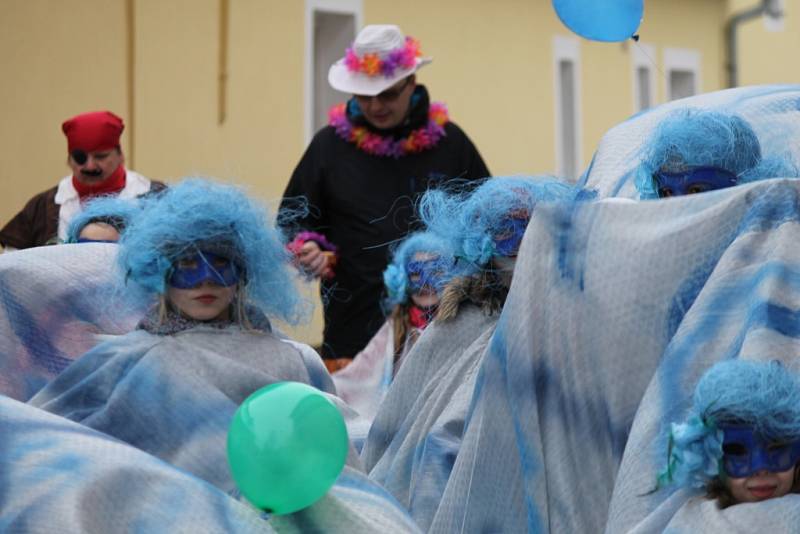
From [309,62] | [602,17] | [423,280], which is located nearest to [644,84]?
[309,62]

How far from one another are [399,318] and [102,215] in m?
1.50

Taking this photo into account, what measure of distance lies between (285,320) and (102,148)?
2.69 meters

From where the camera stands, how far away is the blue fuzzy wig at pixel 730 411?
12.1 ft

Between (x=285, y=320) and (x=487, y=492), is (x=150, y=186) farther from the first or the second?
(x=487, y=492)

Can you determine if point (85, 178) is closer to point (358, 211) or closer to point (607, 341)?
point (358, 211)

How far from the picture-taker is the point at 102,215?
6.23 meters

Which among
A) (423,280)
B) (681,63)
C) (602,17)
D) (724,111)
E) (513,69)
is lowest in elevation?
(423,280)

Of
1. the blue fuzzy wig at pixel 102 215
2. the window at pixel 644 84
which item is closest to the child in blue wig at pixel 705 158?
the blue fuzzy wig at pixel 102 215

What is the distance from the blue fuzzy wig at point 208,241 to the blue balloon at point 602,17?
127 cm

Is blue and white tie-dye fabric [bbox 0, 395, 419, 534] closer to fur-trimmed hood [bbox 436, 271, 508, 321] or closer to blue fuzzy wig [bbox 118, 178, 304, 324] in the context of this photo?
blue fuzzy wig [bbox 118, 178, 304, 324]

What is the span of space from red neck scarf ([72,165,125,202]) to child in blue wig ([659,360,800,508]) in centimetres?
432

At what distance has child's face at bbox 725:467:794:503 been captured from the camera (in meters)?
3.74

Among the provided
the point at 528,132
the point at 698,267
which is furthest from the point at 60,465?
the point at 528,132


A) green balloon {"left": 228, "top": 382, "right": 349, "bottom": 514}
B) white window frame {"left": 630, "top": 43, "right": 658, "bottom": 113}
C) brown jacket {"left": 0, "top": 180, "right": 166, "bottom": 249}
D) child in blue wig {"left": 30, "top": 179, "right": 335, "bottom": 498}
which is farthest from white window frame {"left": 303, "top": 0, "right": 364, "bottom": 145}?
green balloon {"left": 228, "top": 382, "right": 349, "bottom": 514}
